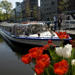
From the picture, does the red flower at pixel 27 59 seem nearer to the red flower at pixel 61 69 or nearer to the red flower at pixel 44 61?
the red flower at pixel 44 61

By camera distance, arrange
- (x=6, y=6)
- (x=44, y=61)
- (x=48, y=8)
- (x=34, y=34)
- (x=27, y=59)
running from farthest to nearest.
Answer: (x=48, y=8) → (x=6, y=6) → (x=34, y=34) → (x=27, y=59) → (x=44, y=61)

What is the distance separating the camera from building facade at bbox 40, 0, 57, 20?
83375 mm

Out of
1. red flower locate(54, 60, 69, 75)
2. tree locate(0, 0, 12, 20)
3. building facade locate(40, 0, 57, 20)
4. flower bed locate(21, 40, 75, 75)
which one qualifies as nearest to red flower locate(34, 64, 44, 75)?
flower bed locate(21, 40, 75, 75)

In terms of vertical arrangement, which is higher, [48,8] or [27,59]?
[48,8]

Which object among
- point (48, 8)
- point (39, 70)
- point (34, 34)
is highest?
point (48, 8)

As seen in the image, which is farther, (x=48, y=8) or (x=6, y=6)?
(x=48, y=8)

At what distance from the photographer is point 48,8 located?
297 feet

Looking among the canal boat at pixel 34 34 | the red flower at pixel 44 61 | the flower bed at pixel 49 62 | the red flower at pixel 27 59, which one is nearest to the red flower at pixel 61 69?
the flower bed at pixel 49 62

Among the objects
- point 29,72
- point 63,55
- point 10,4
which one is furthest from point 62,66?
point 10,4

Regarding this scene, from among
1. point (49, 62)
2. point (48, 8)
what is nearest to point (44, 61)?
point (49, 62)

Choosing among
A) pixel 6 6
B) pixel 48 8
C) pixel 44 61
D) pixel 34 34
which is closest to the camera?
pixel 44 61

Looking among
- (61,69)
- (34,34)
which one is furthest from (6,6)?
(61,69)

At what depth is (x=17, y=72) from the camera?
878 cm

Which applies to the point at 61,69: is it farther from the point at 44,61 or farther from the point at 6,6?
the point at 6,6
